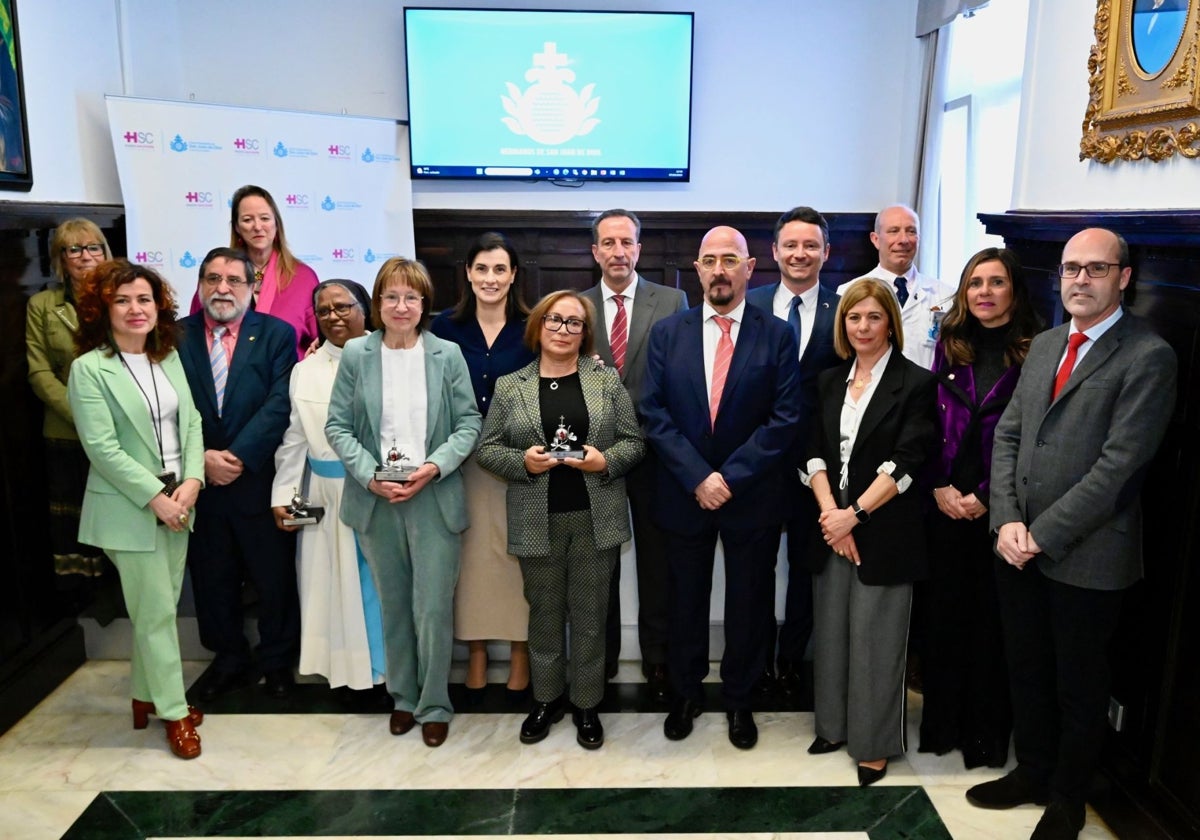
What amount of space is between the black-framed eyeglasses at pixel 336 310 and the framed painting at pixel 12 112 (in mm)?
1803

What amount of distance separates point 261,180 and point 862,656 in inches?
193

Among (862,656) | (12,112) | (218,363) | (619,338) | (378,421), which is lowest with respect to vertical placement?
(862,656)

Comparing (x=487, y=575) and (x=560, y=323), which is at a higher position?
(x=560, y=323)

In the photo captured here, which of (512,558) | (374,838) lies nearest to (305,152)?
(512,558)

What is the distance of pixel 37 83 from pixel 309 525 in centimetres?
284

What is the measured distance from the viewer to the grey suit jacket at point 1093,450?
246 centimetres

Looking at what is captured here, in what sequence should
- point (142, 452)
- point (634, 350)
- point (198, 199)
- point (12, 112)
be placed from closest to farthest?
point (142, 452)
point (634, 350)
point (12, 112)
point (198, 199)

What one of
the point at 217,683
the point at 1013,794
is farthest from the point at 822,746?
the point at 217,683

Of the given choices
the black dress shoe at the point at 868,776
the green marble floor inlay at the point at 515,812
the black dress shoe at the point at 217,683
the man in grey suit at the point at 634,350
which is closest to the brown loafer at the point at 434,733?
the green marble floor inlay at the point at 515,812

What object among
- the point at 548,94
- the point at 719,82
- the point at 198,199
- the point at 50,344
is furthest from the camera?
the point at 719,82

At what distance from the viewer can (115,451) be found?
118 inches

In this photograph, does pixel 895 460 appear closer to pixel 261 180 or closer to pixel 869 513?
pixel 869 513

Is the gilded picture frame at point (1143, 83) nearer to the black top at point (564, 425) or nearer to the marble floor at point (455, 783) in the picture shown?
the black top at point (564, 425)

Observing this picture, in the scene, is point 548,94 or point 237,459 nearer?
point 237,459
